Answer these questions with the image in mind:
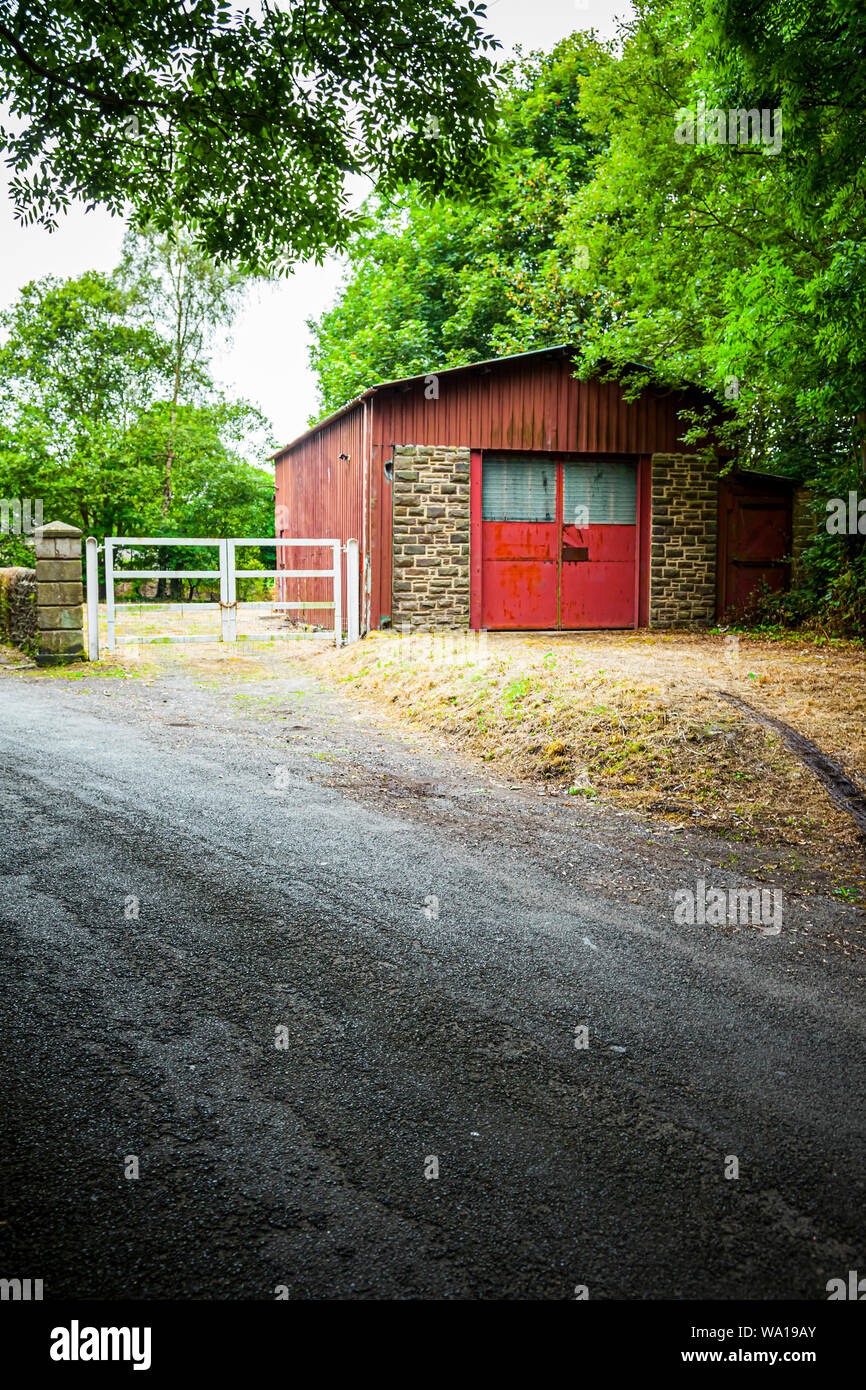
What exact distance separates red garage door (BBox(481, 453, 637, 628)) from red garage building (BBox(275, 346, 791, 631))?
20mm

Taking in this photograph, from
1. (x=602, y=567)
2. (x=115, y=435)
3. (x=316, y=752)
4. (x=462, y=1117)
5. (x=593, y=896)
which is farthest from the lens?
(x=115, y=435)

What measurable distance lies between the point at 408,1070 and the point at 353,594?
39.5ft

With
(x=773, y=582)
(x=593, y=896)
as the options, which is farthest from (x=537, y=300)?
(x=593, y=896)

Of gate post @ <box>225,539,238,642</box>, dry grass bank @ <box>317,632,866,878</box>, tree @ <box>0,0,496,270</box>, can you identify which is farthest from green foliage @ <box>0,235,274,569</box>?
tree @ <box>0,0,496,270</box>

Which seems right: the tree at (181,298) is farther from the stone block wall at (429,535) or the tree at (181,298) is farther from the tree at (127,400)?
the stone block wall at (429,535)

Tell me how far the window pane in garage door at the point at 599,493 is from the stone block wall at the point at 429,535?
1867mm

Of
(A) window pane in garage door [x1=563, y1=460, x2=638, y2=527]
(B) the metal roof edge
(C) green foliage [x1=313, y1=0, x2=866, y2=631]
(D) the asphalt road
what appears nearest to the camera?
(D) the asphalt road

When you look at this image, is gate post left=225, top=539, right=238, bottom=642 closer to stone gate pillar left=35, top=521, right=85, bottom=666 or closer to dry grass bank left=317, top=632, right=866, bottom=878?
stone gate pillar left=35, top=521, right=85, bottom=666

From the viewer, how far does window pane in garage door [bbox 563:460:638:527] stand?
15695 mm

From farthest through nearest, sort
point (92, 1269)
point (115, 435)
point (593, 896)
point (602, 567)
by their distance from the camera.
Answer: point (115, 435), point (602, 567), point (593, 896), point (92, 1269)

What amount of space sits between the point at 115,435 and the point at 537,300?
Result: 529 inches
